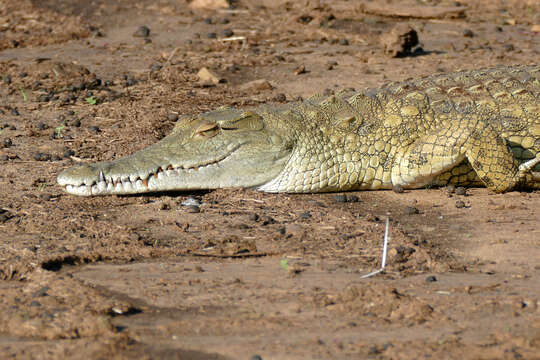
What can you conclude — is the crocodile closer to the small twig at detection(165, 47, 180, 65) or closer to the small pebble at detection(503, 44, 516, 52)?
the small twig at detection(165, 47, 180, 65)

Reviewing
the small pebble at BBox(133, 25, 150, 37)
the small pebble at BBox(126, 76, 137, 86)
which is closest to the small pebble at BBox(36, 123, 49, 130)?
the small pebble at BBox(126, 76, 137, 86)

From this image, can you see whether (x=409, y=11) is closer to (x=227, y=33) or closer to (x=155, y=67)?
(x=227, y=33)

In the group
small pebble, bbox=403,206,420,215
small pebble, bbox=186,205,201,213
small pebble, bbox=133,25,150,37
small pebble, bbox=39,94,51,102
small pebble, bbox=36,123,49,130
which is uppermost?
small pebble, bbox=186,205,201,213

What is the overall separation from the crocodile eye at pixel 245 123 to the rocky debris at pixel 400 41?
164 inches

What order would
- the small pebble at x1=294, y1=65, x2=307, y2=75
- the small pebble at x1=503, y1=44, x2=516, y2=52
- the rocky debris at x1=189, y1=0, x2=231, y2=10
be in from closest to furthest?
the small pebble at x1=294, y1=65, x2=307, y2=75, the small pebble at x1=503, y1=44, x2=516, y2=52, the rocky debris at x1=189, y1=0, x2=231, y2=10

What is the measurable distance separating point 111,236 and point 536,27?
27.3ft

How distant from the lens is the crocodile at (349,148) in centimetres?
568

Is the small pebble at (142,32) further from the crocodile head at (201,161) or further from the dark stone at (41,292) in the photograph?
the dark stone at (41,292)

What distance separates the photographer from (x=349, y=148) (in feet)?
19.5

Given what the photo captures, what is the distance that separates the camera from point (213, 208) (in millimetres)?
5512

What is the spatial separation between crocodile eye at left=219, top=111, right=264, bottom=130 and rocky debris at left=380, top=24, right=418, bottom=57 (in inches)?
164

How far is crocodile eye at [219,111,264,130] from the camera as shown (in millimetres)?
5836

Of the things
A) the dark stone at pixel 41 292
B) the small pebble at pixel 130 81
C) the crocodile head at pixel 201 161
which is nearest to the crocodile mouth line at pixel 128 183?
the crocodile head at pixel 201 161

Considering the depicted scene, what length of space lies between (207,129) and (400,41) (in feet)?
14.8
